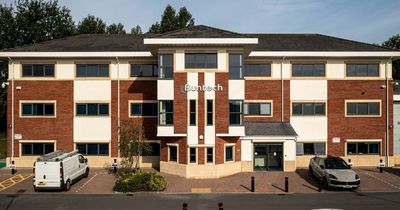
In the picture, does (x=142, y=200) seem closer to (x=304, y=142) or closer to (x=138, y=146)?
(x=138, y=146)

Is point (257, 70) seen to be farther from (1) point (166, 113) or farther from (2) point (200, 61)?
(1) point (166, 113)

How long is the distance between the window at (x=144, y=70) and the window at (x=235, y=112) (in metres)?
7.88

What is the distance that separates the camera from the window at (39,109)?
33.7m

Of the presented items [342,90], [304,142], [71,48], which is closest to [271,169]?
[304,142]

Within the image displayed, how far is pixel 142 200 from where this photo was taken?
22.1 m

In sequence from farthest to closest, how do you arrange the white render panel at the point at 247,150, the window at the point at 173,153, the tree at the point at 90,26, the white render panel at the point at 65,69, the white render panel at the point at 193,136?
the tree at the point at 90,26, the white render panel at the point at 65,69, the white render panel at the point at 247,150, the window at the point at 173,153, the white render panel at the point at 193,136

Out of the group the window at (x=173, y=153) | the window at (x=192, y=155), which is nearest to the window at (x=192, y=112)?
the window at (x=192, y=155)

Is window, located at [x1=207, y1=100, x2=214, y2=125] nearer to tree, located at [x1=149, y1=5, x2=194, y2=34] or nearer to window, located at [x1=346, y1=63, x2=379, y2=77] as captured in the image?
window, located at [x1=346, y1=63, x2=379, y2=77]

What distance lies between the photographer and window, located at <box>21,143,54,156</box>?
33750 mm

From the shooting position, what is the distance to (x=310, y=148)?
1340 inches

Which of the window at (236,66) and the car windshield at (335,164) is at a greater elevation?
the window at (236,66)

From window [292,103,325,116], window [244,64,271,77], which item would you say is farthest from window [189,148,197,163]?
window [292,103,325,116]

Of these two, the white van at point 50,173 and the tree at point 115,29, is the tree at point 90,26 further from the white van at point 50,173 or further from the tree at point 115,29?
the white van at point 50,173

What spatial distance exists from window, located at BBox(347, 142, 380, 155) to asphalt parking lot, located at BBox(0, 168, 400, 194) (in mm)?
3399
